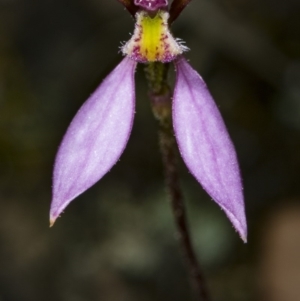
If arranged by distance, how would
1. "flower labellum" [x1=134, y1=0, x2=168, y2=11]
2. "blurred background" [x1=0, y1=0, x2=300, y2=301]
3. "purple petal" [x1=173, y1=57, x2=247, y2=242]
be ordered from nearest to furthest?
"purple petal" [x1=173, y1=57, x2=247, y2=242] → "flower labellum" [x1=134, y1=0, x2=168, y2=11] → "blurred background" [x1=0, y1=0, x2=300, y2=301]

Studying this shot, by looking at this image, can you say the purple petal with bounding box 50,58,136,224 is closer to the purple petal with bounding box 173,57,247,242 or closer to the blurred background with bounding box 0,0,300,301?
the purple petal with bounding box 173,57,247,242

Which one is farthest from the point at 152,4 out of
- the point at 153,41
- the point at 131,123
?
the point at 131,123

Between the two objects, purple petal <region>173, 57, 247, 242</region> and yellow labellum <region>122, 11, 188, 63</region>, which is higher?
yellow labellum <region>122, 11, 188, 63</region>

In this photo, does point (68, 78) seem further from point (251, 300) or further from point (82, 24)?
point (251, 300)

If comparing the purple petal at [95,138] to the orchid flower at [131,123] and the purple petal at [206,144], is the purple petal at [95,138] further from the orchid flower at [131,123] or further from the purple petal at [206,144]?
the purple petal at [206,144]

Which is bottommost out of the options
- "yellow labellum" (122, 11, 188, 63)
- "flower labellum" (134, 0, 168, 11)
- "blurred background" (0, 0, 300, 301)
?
"blurred background" (0, 0, 300, 301)

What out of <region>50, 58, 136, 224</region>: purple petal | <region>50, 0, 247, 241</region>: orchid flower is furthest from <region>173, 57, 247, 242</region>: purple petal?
<region>50, 58, 136, 224</region>: purple petal

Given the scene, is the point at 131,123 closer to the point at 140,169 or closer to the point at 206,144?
the point at 206,144

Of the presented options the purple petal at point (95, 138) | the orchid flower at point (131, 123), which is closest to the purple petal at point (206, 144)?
the orchid flower at point (131, 123)
